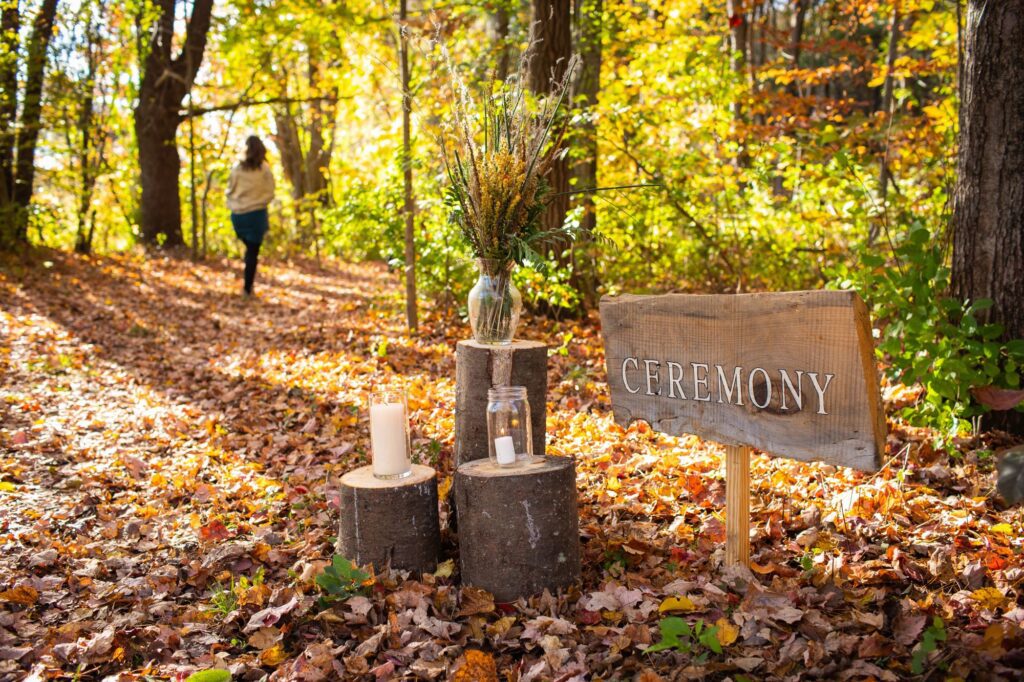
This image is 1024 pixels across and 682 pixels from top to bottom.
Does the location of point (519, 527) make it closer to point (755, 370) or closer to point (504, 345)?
point (504, 345)

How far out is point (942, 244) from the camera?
473cm

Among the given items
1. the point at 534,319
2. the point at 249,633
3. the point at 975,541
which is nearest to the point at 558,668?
the point at 249,633

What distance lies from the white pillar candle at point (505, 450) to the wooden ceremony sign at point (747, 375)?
0.48 metres

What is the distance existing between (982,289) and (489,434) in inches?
114

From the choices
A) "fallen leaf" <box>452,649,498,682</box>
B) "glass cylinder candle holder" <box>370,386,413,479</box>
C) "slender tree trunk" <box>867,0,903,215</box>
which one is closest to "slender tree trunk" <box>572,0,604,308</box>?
"slender tree trunk" <box>867,0,903,215</box>

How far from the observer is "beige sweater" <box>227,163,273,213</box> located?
10.0m

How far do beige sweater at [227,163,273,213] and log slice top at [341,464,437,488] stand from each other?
7420mm

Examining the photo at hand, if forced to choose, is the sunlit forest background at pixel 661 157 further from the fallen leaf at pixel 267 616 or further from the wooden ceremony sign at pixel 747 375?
the fallen leaf at pixel 267 616

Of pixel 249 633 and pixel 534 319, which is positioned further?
pixel 534 319

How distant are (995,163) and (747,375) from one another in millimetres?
2433

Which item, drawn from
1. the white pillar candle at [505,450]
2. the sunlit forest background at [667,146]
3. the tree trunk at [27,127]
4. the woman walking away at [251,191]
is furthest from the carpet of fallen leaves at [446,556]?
the tree trunk at [27,127]

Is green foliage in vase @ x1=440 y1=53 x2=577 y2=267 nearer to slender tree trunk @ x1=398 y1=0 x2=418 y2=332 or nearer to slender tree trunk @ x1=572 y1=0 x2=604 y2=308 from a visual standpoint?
slender tree trunk @ x1=398 y1=0 x2=418 y2=332

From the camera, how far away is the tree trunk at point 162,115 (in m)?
12.9

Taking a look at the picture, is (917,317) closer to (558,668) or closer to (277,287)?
(558,668)
